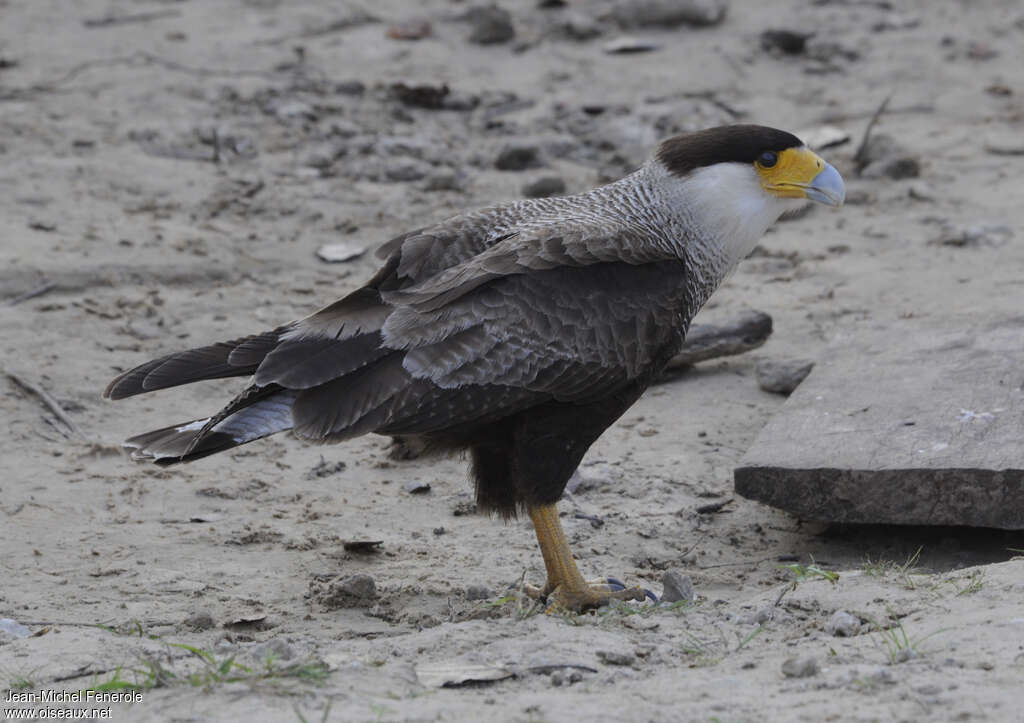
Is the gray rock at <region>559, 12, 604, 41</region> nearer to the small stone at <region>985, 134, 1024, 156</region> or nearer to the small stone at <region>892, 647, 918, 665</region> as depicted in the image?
the small stone at <region>985, 134, 1024, 156</region>

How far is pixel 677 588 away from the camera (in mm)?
4570

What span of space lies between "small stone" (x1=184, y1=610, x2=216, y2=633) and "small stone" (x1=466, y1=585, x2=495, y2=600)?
2.90ft

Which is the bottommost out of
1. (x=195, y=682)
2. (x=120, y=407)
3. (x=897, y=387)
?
(x=120, y=407)

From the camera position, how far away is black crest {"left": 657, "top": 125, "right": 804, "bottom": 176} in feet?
16.7

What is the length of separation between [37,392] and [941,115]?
6599 millimetres

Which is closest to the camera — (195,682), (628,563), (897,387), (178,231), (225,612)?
(195,682)

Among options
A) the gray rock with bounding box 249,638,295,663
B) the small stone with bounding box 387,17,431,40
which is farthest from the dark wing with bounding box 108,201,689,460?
the small stone with bounding box 387,17,431,40

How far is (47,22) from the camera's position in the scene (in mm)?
10578

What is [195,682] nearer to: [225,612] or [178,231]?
[225,612]

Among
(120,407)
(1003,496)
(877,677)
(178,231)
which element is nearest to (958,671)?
(877,677)

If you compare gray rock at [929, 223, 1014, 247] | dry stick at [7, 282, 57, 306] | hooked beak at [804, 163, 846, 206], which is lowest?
gray rock at [929, 223, 1014, 247]

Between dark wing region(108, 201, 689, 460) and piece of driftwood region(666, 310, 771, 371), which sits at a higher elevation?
dark wing region(108, 201, 689, 460)

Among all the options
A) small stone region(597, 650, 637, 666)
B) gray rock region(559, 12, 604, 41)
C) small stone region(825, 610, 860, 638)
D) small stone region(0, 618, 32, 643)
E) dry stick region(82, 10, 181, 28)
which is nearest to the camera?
small stone region(597, 650, 637, 666)

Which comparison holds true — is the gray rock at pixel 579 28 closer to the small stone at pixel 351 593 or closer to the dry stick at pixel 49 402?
the dry stick at pixel 49 402
